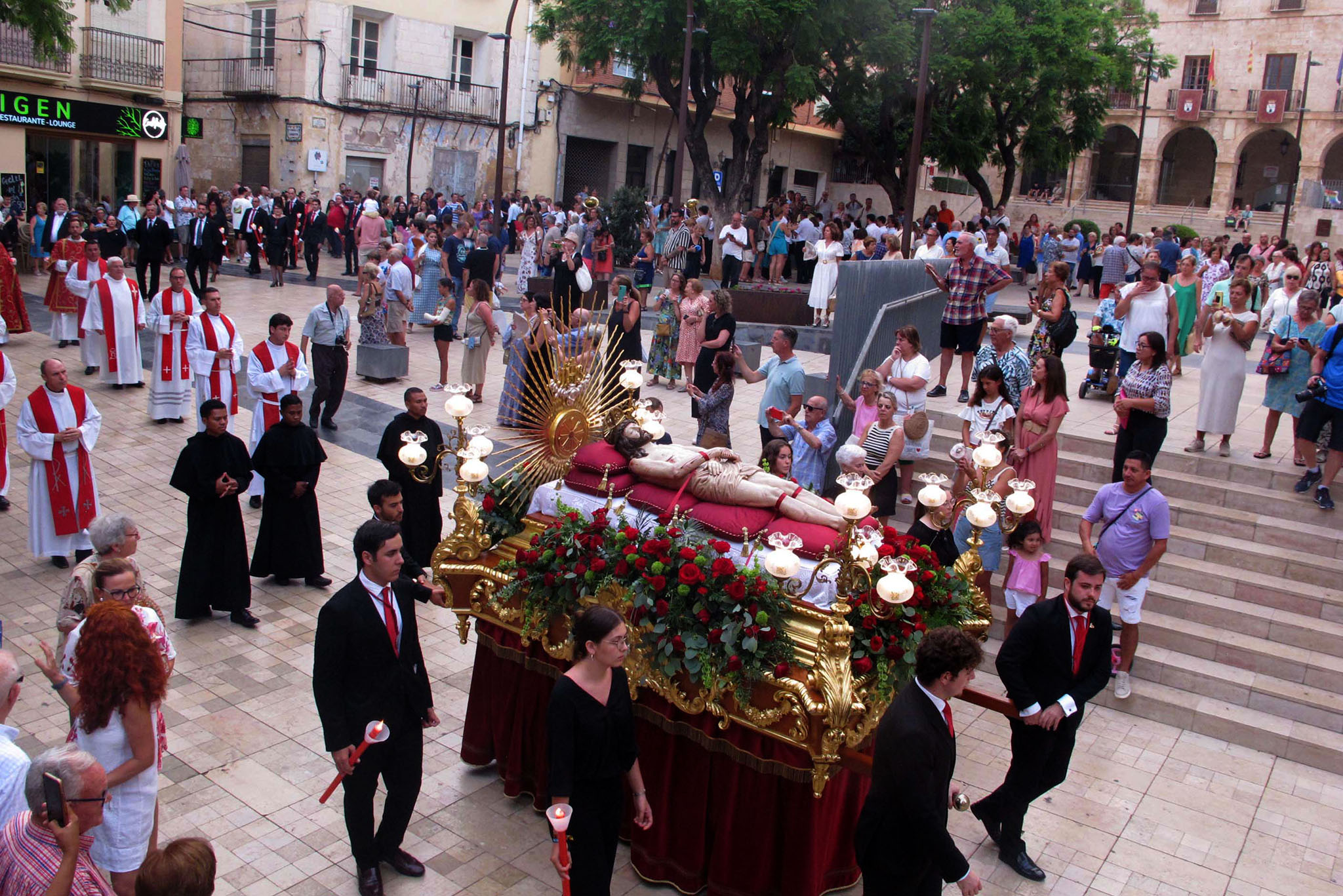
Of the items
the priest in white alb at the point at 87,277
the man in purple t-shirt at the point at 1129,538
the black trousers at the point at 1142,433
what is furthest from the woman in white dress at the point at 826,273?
the man in purple t-shirt at the point at 1129,538

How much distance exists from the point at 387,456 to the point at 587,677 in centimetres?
437

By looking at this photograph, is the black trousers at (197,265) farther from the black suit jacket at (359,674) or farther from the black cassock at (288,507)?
the black suit jacket at (359,674)

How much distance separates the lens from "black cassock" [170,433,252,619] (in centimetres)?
746

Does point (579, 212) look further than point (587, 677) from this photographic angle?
Yes

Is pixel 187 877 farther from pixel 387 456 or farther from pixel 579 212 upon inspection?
pixel 579 212

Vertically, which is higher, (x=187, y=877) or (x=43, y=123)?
(x=43, y=123)

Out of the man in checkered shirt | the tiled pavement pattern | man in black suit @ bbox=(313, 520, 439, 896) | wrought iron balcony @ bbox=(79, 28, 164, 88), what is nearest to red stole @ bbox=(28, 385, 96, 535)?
the tiled pavement pattern

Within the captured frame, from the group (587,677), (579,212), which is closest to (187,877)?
(587,677)

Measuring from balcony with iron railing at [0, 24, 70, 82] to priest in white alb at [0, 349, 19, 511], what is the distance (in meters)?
18.3

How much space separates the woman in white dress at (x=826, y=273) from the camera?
1745cm

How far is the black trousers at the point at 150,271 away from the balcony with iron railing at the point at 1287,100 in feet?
129

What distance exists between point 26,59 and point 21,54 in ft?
0.55

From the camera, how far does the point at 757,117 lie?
26469 millimetres

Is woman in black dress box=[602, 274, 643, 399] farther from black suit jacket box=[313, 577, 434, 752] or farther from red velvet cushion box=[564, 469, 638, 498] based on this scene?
black suit jacket box=[313, 577, 434, 752]
